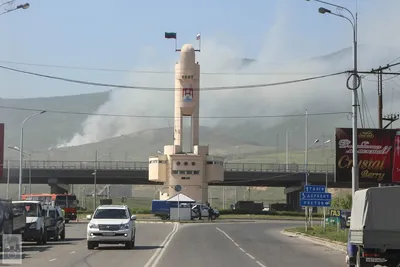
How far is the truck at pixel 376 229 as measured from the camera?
18.2 m

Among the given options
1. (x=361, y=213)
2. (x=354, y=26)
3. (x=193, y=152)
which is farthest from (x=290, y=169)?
(x=361, y=213)

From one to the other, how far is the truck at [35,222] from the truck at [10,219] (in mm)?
1585

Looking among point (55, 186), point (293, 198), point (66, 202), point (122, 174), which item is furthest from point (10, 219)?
point (293, 198)

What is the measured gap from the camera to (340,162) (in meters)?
41.0

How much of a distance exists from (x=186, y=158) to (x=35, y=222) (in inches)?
2831

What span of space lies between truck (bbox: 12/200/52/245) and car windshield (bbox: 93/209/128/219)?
11.8 ft

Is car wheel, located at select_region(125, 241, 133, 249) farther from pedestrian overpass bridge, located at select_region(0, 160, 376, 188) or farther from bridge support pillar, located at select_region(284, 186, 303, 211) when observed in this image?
bridge support pillar, located at select_region(284, 186, 303, 211)

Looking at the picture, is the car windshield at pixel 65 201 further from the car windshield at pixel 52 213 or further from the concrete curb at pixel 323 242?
the car windshield at pixel 52 213

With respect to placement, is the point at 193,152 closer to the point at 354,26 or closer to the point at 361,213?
the point at 354,26

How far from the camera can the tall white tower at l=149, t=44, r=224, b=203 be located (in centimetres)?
10419

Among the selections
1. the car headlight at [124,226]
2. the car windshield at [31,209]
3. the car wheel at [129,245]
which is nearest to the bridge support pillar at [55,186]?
the car windshield at [31,209]

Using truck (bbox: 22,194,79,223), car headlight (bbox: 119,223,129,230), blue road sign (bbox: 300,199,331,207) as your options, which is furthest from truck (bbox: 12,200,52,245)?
truck (bbox: 22,194,79,223)

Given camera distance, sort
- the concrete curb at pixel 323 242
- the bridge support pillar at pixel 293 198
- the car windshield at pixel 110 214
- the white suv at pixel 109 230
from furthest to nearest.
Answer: the bridge support pillar at pixel 293 198
the concrete curb at pixel 323 242
the car windshield at pixel 110 214
the white suv at pixel 109 230

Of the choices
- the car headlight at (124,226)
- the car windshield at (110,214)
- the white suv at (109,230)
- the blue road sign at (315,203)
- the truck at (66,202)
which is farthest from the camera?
the truck at (66,202)
